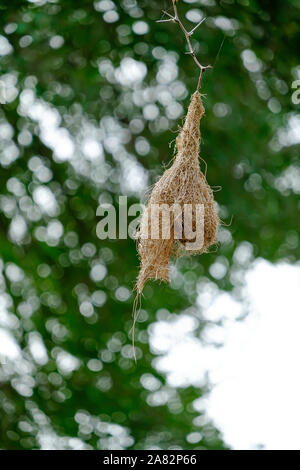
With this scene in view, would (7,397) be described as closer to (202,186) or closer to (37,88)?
(37,88)

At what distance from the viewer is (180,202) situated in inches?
61.6

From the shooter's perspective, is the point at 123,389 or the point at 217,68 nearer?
the point at 217,68

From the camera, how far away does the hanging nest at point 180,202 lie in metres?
1.56

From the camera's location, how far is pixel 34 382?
3.36 m

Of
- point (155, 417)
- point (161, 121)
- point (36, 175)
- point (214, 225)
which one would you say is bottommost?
point (155, 417)

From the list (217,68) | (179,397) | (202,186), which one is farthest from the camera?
(179,397)

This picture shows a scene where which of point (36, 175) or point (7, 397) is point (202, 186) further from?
point (7, 397)

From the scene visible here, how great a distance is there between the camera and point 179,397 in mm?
3662

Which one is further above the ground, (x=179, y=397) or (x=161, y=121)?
(x=161, y=121)

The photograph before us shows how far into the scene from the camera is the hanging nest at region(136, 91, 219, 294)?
5.10 ft

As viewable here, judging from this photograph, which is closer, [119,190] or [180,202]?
[180,202]
